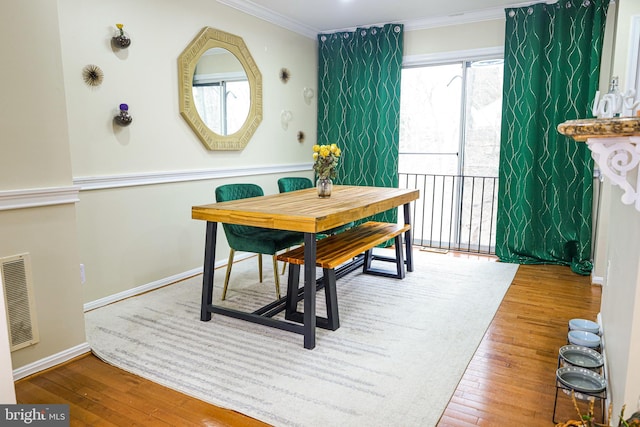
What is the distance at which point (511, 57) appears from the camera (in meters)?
4.39

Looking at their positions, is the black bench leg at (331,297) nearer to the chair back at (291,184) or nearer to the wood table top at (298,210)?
the wood table top at (298,210)

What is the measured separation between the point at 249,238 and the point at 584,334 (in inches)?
83.0

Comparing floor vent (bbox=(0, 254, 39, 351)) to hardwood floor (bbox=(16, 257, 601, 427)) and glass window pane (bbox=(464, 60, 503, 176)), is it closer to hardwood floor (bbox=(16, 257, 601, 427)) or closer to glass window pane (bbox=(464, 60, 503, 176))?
hardwood floor (bbox=(16, 257, 601, 427))

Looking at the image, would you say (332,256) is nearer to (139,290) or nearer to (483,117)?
(139,290)

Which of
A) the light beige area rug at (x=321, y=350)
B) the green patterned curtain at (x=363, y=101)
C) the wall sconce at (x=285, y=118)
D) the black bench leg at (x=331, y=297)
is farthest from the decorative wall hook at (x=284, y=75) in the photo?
the black bench leg at (x=331, y=297)

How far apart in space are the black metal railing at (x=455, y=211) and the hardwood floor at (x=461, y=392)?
2.22 m

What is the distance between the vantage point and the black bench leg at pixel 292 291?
2932 millimetres

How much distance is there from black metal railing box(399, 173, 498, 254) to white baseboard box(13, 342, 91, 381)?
12.3ft

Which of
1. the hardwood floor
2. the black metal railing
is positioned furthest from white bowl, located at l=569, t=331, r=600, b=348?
the black metal railing

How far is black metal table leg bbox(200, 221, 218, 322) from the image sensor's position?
9.30 feet

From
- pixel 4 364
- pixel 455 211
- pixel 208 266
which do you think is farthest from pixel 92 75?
pixel 455 211

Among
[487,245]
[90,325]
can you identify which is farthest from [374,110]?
[90,325]

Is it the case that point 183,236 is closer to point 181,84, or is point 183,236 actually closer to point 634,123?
point 181,84

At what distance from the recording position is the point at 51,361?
2.36 meters
